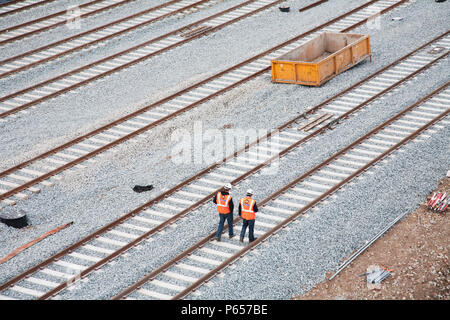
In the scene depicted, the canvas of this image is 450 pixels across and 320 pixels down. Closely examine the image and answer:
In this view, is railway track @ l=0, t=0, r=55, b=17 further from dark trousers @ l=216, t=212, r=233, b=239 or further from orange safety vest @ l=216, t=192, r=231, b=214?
dark trousers @ l=216, t=212, r=233, b=239

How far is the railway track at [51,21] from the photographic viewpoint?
3015 centimetres

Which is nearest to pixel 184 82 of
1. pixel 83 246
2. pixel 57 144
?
pixel 57 144

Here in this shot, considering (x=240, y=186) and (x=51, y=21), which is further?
(x=51, y=21)

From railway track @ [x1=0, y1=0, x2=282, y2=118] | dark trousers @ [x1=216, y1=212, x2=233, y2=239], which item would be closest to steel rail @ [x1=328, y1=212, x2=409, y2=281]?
dark trousers @ [x1=216, y1=212, x2=233, y2=239]

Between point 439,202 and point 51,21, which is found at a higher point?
point 51,21

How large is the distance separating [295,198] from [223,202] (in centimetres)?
275

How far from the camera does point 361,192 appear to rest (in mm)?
17859

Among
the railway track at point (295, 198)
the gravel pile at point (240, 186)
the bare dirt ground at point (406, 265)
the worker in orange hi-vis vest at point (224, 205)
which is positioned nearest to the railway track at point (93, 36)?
the gravel pile at point (240, 186)

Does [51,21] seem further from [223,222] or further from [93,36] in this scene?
[223,222]

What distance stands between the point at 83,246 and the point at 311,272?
566 centimetres

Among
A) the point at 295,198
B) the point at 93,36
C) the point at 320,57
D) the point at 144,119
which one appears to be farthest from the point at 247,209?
the point at 93,36

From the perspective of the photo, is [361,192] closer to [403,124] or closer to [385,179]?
[385,179]

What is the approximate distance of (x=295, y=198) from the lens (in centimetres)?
1784

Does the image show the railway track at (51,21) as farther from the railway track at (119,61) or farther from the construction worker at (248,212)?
the construction worker at (248,212)
